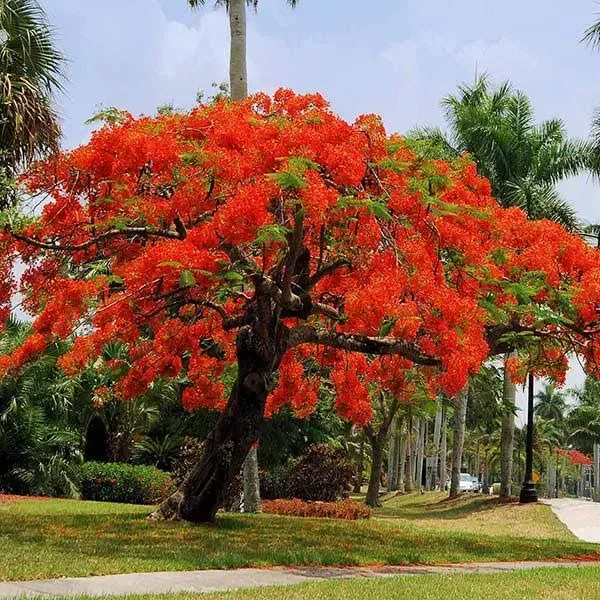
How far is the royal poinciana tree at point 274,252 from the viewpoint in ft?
37.9

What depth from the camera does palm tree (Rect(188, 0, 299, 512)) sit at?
1862 centimetres

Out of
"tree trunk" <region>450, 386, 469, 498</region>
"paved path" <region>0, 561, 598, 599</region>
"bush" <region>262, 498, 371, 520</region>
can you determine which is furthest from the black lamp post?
"paved path" <region>0, 561, 598, 599</region>

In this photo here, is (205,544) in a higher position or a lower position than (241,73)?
lower

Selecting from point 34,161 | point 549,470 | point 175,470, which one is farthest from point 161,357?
point 549,470

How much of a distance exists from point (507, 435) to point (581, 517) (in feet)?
13.0

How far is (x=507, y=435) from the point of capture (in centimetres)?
2814

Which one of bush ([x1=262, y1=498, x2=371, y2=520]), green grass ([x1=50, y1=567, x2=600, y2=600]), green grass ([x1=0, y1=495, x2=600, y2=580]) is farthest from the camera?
bush ([x1=262, y1=498, x2=371, y2=520])

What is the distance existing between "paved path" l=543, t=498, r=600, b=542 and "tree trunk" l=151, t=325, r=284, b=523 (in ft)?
35.3

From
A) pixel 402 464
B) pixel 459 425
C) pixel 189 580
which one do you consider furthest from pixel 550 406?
pixel 189 580

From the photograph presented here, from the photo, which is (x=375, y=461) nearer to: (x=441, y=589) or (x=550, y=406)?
(x=441, y=589)

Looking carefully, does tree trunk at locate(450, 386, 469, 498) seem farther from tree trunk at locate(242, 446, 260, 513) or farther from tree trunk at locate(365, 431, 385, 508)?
tree trunk at locate(242, 446, 260, 513)

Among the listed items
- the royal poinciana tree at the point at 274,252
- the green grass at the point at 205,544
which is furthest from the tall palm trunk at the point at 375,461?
the royal poinciana tree at the point at 274,252

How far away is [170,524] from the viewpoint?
1307 cm

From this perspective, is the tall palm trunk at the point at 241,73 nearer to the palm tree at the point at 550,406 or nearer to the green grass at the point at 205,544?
the green grass at the point at 205,544
